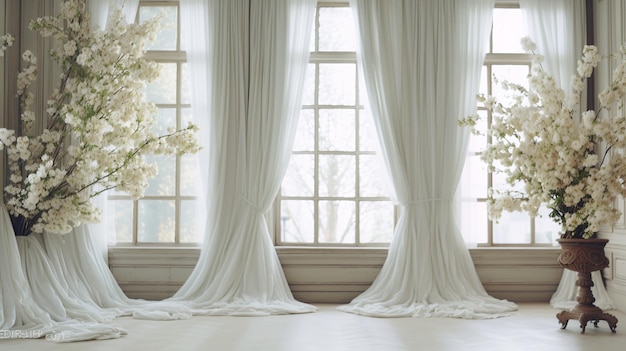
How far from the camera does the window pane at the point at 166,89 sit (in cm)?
665

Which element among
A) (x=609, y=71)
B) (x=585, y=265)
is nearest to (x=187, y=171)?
(x=585, y=265)

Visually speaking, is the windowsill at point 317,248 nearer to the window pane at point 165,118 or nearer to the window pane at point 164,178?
the window pane at point 164,178

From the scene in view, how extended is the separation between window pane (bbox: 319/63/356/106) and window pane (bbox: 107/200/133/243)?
6.96ft

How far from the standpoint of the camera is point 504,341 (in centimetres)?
465

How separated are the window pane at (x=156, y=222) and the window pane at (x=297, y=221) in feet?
3.51

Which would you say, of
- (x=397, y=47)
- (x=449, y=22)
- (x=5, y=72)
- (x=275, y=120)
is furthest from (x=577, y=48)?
(x=5, y=72)

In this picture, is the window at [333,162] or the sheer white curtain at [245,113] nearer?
the sheer white curtain at [245,113]

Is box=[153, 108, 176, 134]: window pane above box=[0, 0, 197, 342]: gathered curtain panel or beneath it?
above

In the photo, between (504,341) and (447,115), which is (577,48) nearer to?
(447,115)

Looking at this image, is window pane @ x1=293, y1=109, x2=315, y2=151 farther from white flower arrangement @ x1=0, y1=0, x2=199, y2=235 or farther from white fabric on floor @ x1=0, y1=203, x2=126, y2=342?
white fabric on floor @ x1=0, y1=203, x2=126, y2=342

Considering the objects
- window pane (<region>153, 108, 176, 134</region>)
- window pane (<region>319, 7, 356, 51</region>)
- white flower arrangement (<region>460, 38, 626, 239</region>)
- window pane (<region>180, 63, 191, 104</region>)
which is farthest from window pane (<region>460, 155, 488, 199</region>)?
window pane (<region>153, 108, 176, 134</region>)

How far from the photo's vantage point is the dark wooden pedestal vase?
4.86m

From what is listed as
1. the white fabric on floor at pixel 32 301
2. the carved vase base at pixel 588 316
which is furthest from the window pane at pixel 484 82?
the white fabric on floor at pixel 32 301

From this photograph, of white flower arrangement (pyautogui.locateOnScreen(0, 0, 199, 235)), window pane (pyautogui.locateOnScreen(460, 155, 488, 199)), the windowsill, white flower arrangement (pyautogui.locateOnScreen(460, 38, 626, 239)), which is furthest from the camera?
window pane (pyautogui.locateOnScreen(460, 155, 488, 199))
